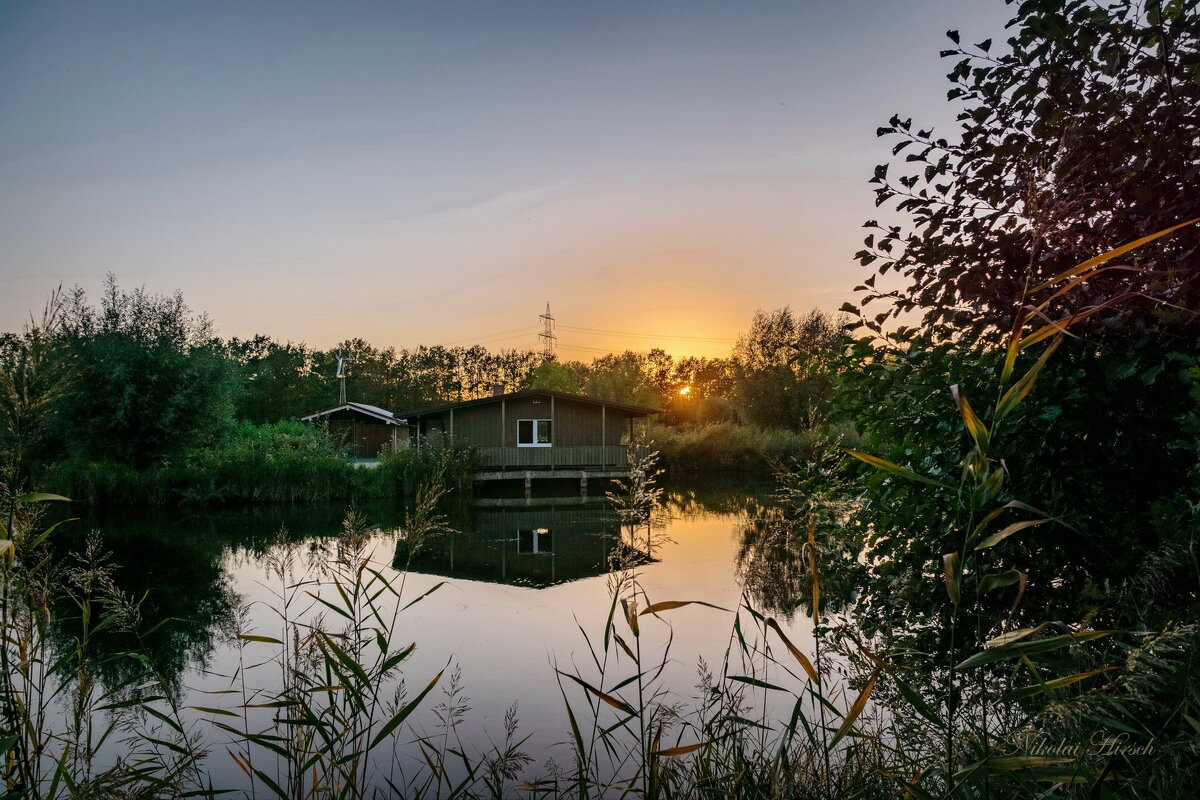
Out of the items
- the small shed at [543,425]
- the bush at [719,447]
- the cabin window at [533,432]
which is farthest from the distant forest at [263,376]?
the cabin window at [533,432]

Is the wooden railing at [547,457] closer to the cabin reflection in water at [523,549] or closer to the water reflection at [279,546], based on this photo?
the water reflection at [279,546]

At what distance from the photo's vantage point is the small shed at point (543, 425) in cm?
2831

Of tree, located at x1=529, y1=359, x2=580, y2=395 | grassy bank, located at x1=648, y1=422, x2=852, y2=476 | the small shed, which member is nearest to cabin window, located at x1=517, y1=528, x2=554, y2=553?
the small shed

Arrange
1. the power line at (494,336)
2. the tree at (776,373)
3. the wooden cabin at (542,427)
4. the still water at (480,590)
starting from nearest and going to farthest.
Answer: the still water at (480,590), the wooden cabin at (542,427), the tree at (776,373), the power line at (494,336)

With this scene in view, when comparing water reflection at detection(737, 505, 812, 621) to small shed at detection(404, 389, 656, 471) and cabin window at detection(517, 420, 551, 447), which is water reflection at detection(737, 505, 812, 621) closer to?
small shed at detection(404, 389, 656, 471)

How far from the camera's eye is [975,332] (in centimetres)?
319

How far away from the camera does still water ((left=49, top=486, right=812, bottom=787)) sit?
17.3 feet

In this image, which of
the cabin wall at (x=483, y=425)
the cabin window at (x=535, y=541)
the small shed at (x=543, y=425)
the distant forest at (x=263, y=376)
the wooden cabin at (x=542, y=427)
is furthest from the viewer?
the cabin wall at (x=483, y=425)

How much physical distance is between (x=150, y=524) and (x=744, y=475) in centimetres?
2332

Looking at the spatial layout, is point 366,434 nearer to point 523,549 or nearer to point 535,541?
point 535,541

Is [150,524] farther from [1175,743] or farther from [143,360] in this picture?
[1175,743]

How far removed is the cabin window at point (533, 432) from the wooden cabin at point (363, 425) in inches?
435

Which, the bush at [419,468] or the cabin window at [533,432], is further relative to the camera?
the cabin window at [533,432]

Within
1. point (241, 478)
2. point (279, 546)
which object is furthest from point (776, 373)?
point (279, 546)
